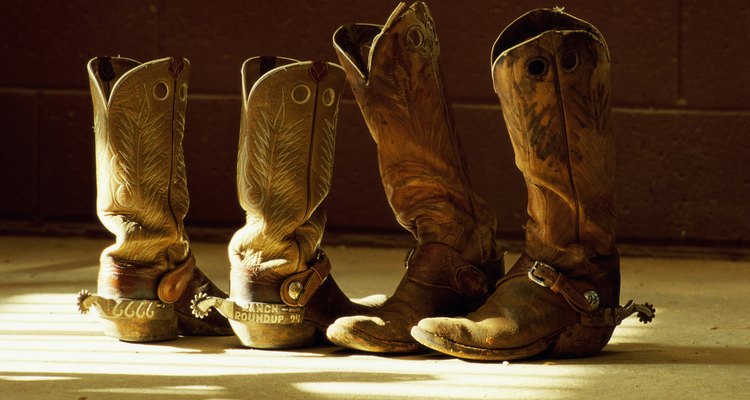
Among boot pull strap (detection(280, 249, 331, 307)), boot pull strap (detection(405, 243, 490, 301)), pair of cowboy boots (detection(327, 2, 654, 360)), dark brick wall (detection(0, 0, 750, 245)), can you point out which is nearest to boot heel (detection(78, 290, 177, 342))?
boot pull strap (detection(280, 249, 331, 307))

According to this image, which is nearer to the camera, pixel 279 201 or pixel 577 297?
pixel 577 297

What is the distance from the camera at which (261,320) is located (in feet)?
7.12

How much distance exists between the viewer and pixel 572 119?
6.68ft

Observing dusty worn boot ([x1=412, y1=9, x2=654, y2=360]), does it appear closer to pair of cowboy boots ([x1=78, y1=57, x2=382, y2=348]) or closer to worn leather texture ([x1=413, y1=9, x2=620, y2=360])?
worn leather texture ([x1=413, y1=9, x2=620, y2=360])

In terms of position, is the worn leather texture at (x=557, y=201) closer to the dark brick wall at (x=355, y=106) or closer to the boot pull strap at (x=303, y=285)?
the boot pull strap at (x=303, y=285)

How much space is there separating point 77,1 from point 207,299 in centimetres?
230

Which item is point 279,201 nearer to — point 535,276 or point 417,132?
point 417,132

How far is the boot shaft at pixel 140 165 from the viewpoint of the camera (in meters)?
2.22

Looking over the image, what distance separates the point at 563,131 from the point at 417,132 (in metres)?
0.30

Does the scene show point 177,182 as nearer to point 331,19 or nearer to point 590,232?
point 590,232

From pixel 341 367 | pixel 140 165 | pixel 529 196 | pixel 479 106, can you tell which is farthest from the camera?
pixel 479 106

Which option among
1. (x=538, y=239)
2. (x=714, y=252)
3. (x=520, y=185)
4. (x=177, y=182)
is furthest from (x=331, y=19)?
(x=538, y=239)

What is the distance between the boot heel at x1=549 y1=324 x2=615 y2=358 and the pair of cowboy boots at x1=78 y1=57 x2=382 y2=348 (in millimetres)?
441

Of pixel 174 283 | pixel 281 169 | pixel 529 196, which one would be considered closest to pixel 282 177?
pixel 281 169
